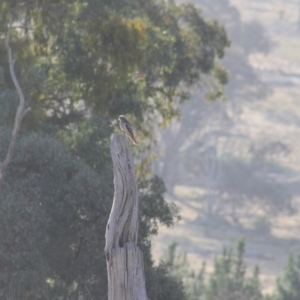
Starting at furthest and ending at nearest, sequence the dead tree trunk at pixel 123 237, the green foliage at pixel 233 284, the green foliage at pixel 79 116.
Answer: the green foliage at pixel 233 284 < the green foliage at pixel 79 116 < the dead tree trunk at pixel 123 237

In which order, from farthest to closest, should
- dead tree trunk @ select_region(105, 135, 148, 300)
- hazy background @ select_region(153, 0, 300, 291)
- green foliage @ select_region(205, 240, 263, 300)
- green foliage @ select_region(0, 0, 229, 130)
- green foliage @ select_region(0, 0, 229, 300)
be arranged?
hazy background @ select_region(153, 0, 300, 291) → green foliage @ select_region(205, 240, 263, 300) → green foliage @ select_region(0, 0, 229, 130) → green foliage @ select_region(0, 0, 229, 300) → dead tree trunk @ select_region(105, 135, 148, 300)

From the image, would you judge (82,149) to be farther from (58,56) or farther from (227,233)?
(227,233)

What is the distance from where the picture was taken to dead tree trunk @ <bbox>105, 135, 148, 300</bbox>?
733 cm

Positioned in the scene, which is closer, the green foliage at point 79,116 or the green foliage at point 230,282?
the green foliage at point 79,116

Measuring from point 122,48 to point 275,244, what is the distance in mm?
30742

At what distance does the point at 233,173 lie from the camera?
4712 cm

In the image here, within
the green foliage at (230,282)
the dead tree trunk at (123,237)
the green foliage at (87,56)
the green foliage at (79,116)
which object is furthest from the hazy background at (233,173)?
the dead tree trunk at (123,237)

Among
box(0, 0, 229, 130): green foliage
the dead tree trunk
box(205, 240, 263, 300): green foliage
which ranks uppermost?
box(0, 0, 229, 130): green foliage

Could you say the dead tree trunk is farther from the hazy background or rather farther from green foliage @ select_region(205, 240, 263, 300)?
the hazy background

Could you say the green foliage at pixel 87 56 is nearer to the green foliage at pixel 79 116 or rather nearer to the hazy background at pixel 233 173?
the green foliage at pixel 79 116

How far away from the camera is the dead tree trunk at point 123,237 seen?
24.1ft

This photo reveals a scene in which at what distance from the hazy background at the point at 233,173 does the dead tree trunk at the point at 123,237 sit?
2941 cm

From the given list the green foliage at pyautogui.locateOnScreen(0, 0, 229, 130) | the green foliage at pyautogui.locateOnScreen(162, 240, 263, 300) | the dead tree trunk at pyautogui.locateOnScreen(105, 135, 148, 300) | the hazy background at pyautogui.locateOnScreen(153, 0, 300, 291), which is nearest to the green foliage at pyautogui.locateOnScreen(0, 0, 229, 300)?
the green foliage at pyautogui.locateOnScreen(0, 0, 229, 130)

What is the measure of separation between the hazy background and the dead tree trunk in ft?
96.5
